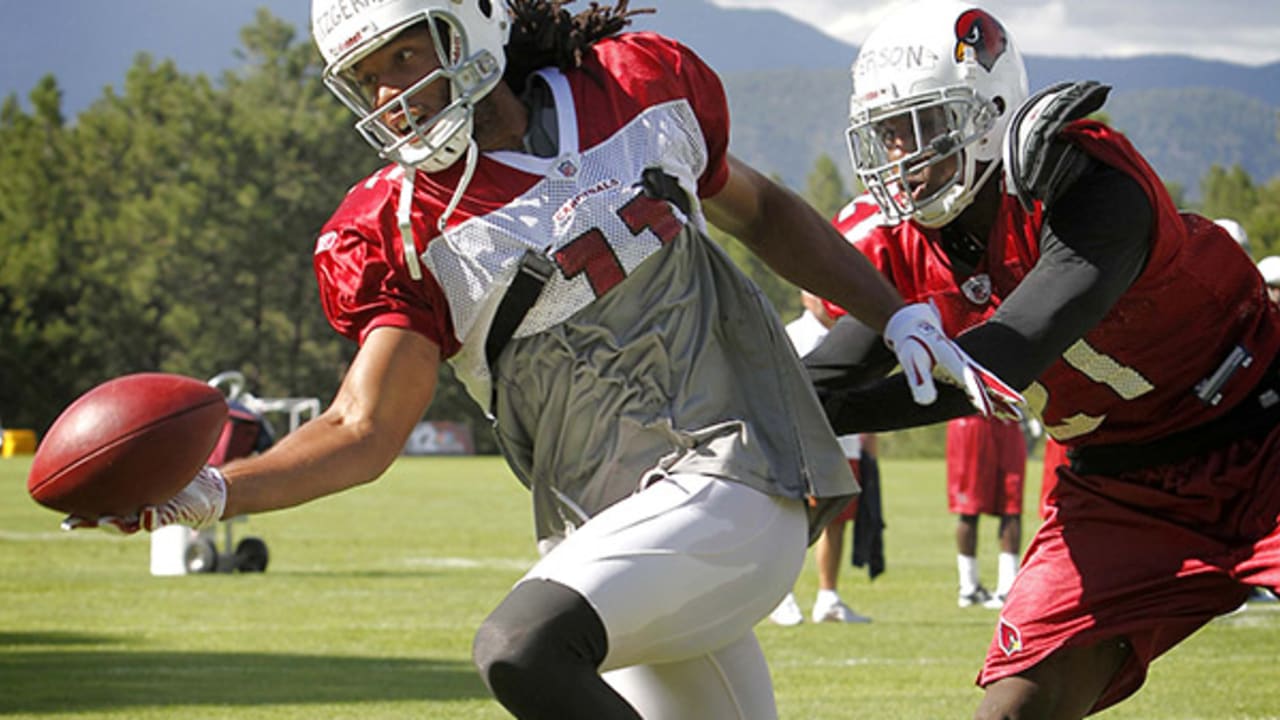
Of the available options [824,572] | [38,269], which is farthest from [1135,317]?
[38,269]

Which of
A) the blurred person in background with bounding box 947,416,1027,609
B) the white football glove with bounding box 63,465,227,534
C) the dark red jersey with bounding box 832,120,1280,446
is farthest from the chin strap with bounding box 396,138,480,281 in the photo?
the blurred person in background with bounding box 947,416,1027,609

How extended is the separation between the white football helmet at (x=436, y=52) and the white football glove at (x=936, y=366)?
0.92 meters

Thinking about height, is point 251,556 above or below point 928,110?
below

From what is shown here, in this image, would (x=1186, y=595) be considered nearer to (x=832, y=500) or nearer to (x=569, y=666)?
(x=832, y=500)

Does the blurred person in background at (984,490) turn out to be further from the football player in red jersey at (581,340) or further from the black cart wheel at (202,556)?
the football player in red jersey at (581,340)

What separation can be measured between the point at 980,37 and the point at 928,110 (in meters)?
0.26

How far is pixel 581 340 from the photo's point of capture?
3391 millimetres

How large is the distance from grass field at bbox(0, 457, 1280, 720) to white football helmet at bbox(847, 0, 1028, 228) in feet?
9.82

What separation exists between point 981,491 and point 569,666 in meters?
8.29

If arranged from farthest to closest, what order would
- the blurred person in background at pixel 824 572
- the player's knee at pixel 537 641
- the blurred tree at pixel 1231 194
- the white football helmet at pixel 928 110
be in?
the blurred tree at pixel 1231 194 < the blurred person in background at pixel 824 572 < the white football helmet at pixel 928 110 < the player's knee at pixel 537 641

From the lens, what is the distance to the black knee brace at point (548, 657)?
294 cm

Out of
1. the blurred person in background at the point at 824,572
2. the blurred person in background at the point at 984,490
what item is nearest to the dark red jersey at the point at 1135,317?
the blurred person in background at the point at 824,572

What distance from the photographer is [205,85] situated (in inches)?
2349

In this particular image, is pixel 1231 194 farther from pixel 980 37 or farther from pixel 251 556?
pixel 980 37
